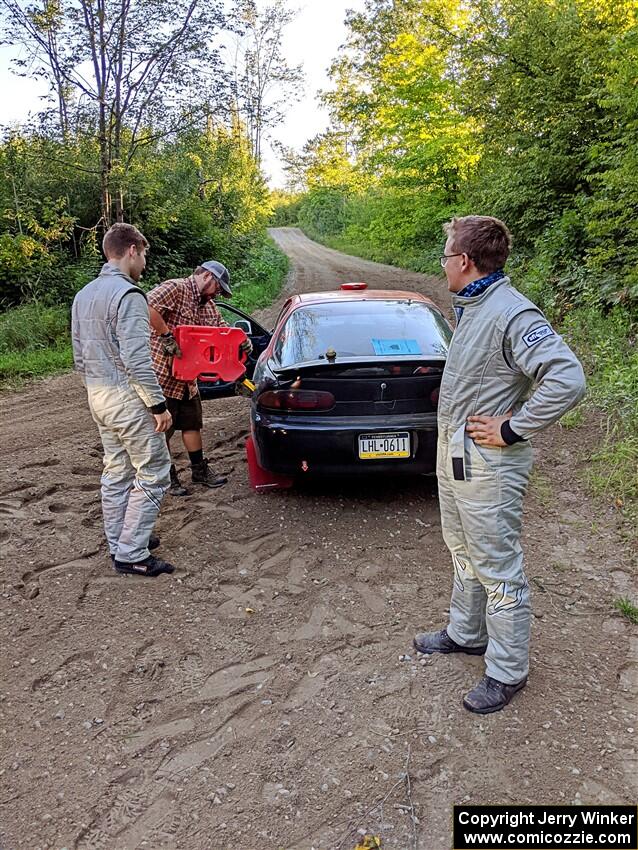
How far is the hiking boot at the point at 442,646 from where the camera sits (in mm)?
2938

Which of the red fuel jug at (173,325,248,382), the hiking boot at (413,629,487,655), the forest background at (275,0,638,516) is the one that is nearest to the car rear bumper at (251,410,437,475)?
the red fuel jug at (173,325,248,382)

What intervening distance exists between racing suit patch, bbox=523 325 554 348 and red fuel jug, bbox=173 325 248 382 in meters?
2.71

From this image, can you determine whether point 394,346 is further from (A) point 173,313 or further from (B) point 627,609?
(B) point 627,609

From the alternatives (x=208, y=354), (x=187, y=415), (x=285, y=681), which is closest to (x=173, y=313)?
(x=208, y=354)

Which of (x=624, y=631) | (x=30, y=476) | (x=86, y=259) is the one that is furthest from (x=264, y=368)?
(x=86, y=259)

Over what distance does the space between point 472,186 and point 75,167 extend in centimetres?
930

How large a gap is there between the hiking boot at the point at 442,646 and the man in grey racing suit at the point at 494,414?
0.26m

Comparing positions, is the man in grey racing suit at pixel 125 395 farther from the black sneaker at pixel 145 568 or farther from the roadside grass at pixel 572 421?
the roadside grass at pixel 572 421

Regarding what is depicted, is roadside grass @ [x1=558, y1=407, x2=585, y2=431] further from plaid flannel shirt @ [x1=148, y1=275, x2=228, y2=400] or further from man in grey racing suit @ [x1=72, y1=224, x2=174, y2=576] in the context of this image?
man in grey racing suit @ [x1=72, y1=224, x2=174, y2=576]

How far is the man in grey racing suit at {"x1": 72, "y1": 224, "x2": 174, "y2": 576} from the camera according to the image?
347cm

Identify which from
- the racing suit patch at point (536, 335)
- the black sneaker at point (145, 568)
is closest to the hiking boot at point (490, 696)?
the racing suit patch at point (536, 335)

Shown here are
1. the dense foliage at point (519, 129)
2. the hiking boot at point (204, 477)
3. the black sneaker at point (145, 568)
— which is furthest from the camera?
the dense foliage at point (519, 129)

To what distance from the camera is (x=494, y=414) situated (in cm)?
243

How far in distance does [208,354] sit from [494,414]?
2707mm
